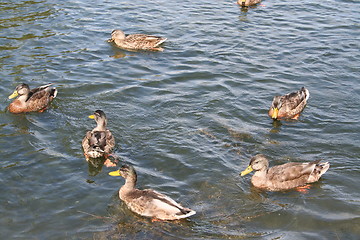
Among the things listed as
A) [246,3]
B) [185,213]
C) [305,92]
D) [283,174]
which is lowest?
[283,174]

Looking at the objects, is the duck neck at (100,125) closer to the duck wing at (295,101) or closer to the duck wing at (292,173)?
the duck wing at (292,173)

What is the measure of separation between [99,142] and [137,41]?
6.51 meters

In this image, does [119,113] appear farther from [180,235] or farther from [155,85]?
[180,235]

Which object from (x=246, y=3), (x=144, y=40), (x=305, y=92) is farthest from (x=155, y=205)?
(x=246, y=3)

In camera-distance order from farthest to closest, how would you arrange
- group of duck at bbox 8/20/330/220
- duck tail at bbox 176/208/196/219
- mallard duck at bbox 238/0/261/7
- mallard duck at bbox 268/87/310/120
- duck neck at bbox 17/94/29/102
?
1. mallard duck at bbox 238/0/261/7
2. mallard duck at bbox 268/87/310/120
3. duck neck at bbox 17/94/29/102
4. group of duck at bbox 8/20/330/220
5. duck tail at bbox 176/208/196/219

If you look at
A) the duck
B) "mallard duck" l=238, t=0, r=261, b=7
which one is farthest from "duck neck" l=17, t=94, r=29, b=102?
"mallard duck" l=238, t=0, r=261, b=7

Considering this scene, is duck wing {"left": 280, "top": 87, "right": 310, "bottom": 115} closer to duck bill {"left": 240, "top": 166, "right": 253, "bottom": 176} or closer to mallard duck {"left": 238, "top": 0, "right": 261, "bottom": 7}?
duck bill {"left": 240, "top": 166, "right": 253, "bottom": 176}

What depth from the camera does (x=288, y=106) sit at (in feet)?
38.5

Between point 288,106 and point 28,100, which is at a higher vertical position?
point 28,100

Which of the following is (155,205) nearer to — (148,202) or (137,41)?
(148,202)

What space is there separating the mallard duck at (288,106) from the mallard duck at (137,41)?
5049mm

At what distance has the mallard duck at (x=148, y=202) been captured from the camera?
8047 mm

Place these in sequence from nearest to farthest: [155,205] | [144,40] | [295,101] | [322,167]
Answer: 1. [155,205]
2. [322,167]
3. [295,101]
4. [144,40]

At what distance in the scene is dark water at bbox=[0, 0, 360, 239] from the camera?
837 cm
